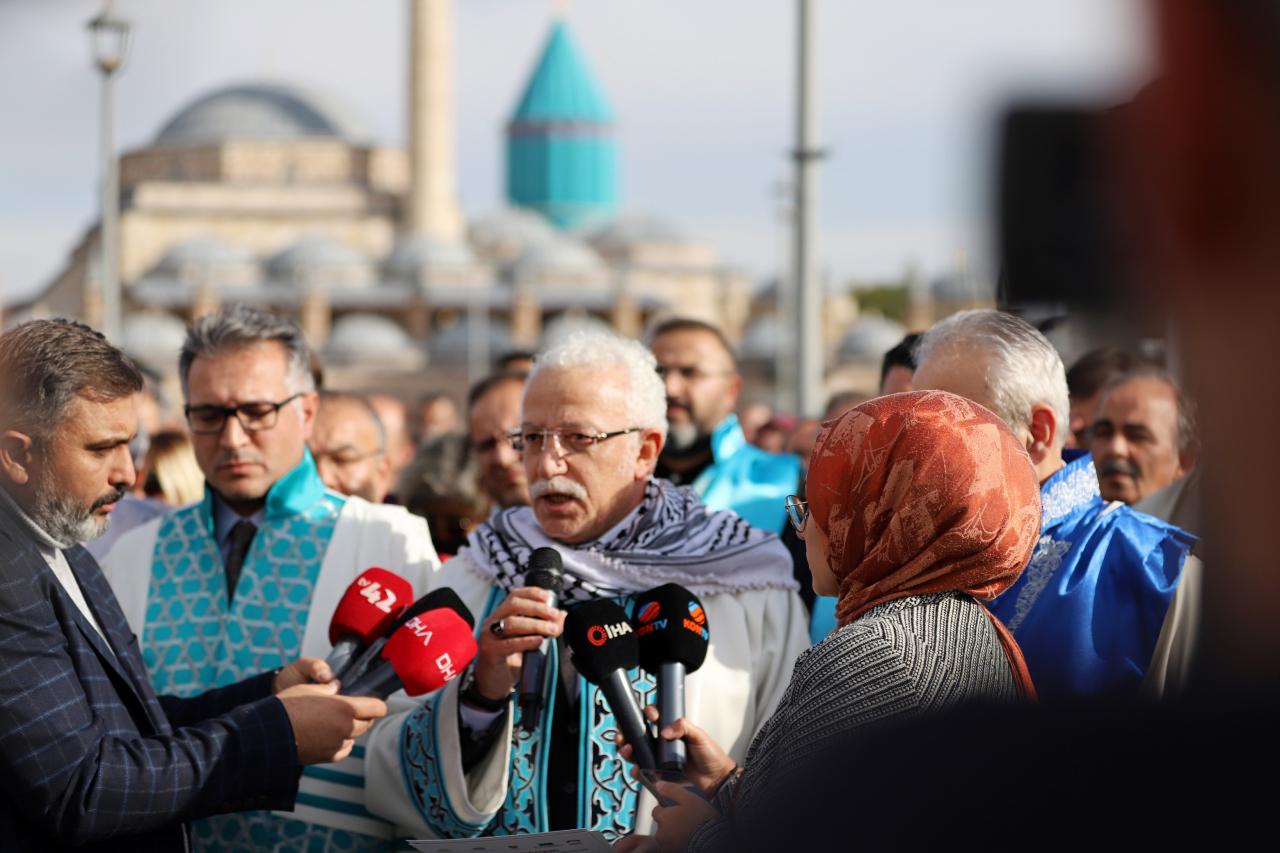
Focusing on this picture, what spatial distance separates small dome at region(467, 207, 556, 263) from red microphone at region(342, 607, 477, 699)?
56.3m

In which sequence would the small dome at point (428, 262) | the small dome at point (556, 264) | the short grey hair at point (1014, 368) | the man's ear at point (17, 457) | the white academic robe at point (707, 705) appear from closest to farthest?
the man's ear at point (17, 457) < the short grey hair at point (1014, 368) < the white academic robe at point (707, 705) < the small dome at point (428, 262) < the small dome at point (556, 264)

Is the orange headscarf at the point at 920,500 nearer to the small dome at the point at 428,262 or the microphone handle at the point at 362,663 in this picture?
the microphone handle at the point at 362,663

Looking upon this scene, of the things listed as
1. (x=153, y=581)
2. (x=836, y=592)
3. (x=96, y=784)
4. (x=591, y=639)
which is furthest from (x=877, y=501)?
(x=153, y=581)

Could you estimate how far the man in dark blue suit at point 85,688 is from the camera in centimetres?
229

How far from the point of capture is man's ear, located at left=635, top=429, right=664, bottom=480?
342 cm

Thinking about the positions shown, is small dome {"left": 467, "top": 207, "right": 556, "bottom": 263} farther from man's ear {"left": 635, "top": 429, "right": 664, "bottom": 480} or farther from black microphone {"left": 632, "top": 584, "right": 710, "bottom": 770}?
black microphone {"left": 632, "top": 584, "right": 710, "bottom": 770}

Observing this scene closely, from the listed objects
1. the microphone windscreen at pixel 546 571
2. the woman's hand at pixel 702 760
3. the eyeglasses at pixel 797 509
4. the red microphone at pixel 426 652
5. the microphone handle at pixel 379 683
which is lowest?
the woman's hand at pixel 702 760

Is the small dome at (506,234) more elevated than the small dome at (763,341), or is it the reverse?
the small dome at (506,234)

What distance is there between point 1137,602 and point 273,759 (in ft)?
4.89

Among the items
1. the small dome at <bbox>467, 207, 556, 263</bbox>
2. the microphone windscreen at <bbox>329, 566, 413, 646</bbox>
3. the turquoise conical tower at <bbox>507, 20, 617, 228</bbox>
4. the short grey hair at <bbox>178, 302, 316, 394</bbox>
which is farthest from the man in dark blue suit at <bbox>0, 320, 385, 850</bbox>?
the turquoise conical tower at <bbox>507, 20, 617, 228</bbox>

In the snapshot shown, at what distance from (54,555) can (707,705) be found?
1.29 meters

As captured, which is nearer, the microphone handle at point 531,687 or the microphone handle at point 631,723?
the microphone handle at point 631,723

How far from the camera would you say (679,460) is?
551 centimetres

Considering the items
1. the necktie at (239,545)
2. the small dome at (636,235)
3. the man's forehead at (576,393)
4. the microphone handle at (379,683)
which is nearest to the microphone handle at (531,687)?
the microphone handle at (379,683)
